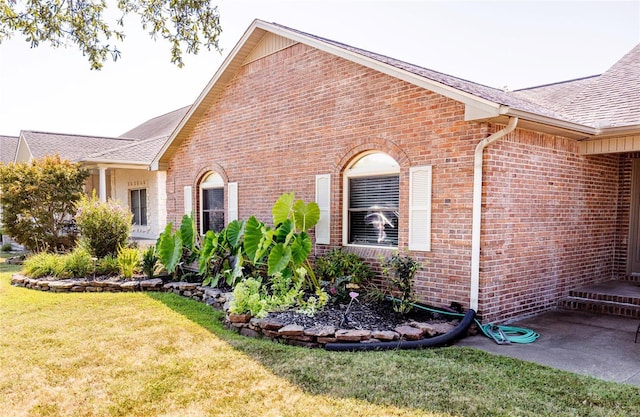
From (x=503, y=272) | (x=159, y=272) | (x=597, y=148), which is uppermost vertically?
(x=597, y=148)

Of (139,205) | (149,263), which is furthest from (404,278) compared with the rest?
(139,205)

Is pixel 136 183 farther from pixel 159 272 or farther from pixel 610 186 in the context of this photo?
pixel 610 186

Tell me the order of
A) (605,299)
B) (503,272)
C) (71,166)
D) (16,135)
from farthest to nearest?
(16,135) → (71,166) → (605,299) → (503,272)

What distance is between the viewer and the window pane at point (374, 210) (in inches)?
280

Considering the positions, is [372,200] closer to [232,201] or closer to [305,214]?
[305,214]

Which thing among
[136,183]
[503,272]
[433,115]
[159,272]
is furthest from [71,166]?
[503,272]

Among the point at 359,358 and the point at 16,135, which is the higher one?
the point at 16,135

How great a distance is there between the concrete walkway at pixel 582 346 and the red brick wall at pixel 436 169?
1.61 ft

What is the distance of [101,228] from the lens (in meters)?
10.7

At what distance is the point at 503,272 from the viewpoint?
20.2 feet

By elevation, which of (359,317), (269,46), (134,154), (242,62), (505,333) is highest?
(269,46)

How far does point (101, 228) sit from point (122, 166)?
5071mm

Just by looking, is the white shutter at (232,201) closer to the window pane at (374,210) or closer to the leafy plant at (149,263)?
the leafy plant at (149,263)

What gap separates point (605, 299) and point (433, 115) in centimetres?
402
